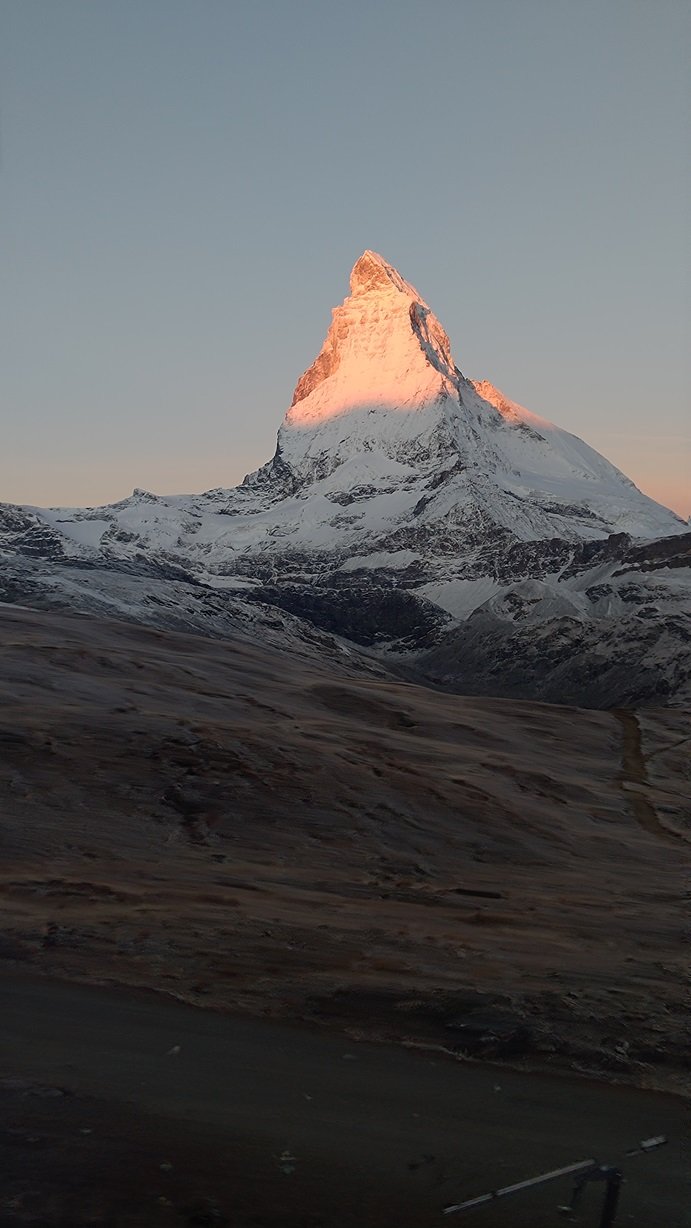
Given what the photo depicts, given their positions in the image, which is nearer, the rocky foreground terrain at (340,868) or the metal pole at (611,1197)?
the metal pole at (611,1197)

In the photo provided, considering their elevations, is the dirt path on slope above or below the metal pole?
above

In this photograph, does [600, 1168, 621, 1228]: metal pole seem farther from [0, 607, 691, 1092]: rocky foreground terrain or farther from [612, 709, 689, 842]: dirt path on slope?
[612, 709, 689, 842]: dirt path on slope

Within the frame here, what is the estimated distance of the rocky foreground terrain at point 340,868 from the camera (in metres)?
14.4

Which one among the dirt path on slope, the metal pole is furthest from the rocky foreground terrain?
the metal pole

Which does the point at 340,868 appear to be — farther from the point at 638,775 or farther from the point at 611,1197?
the point at 638,775

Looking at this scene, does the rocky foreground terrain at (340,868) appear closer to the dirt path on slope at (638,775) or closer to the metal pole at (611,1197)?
the dirt path on slope at (638,775)

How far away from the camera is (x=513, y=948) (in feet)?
55.9

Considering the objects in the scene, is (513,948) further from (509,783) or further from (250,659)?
(250,659)

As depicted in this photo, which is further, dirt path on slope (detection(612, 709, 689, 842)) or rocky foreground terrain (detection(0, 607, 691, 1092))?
dirt path on slope (detection(612, 709, 689, 842))

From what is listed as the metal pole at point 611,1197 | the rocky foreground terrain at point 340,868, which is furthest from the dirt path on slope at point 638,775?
the metal pole at point 611,1197

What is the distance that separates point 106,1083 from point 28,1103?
89cm

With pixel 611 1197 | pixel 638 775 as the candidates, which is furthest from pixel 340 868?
pixel 638 775

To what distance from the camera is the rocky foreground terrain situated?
47.3ft

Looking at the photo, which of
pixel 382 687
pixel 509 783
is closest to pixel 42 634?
pixel 382 687
